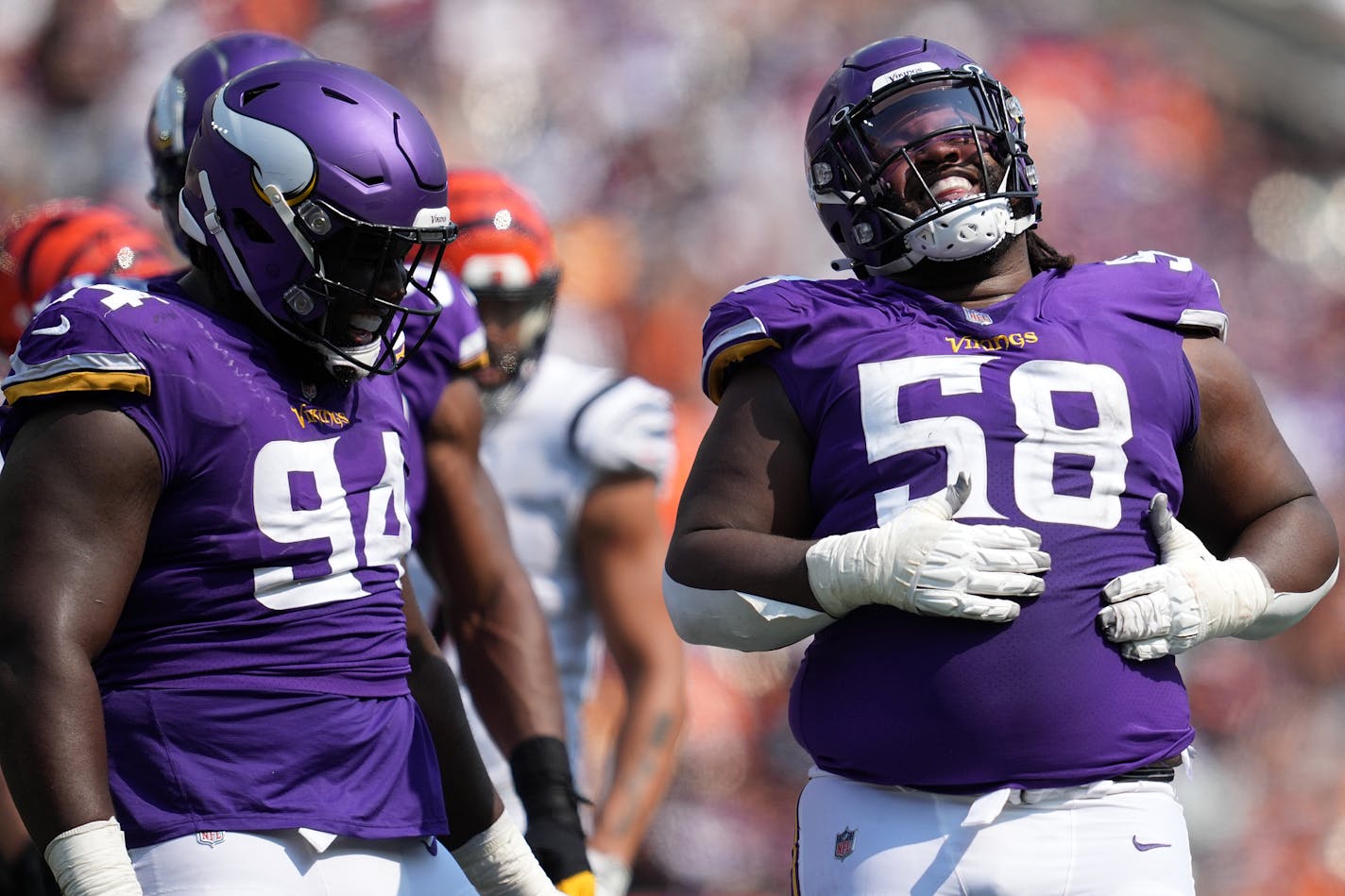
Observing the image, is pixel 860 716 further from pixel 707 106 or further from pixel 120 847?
pixel 707 106

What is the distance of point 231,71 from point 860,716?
1821 mm

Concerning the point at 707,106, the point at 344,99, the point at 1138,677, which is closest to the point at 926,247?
the point at 1138,677

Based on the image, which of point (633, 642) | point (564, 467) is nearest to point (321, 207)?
point (564, 467)

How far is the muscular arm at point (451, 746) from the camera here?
2508 millimetres

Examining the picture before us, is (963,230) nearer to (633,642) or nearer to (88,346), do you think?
(88,346)

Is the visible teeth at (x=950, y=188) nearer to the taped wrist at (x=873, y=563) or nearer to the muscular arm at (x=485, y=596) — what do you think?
the taped wrist at (x=873, y=563)

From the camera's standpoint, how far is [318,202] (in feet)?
7.44

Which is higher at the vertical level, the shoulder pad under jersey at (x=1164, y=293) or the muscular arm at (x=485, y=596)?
the shoulder pad under jersey at (x=1164, y=293)

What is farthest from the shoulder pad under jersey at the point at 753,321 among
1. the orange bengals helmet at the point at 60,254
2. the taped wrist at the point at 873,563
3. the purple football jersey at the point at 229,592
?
the orange bengals helmet at the point at 60,254

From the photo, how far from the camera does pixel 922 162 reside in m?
2.43

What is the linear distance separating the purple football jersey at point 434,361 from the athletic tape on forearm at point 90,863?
3.10 ft

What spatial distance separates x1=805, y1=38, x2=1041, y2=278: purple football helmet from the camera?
7.78ft

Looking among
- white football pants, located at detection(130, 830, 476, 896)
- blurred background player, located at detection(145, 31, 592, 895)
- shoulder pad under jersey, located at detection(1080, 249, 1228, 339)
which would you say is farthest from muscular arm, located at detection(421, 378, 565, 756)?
shoulder pad under jersey, located at detection(1080, 249, 1228, 339)

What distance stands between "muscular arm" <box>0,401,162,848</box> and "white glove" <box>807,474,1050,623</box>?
860 millimetres
